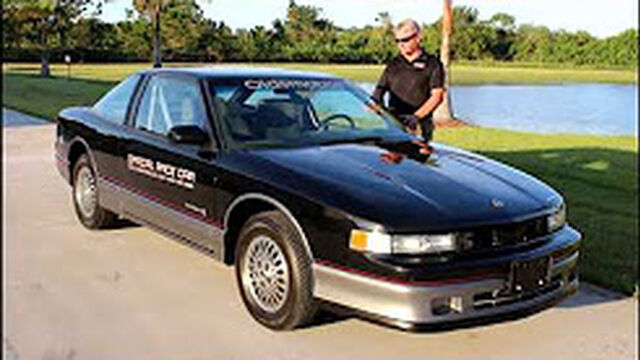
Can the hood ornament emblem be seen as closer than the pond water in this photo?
Yes

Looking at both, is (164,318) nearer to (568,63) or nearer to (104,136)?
(104,136)

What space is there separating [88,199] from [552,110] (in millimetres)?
18335

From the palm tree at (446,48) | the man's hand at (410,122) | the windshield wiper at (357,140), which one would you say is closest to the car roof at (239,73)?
the man's hand at (410,122)

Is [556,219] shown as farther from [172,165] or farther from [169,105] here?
[169,105]

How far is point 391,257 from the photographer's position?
3389 mm

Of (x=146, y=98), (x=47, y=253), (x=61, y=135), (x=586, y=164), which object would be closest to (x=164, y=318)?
(x=47, y=253)

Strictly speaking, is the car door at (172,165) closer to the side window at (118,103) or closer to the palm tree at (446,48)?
the side window at (118,103)

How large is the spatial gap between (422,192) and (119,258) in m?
2.40

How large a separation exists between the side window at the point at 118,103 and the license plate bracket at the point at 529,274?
3.07 meters

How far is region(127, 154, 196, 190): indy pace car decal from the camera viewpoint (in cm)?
452

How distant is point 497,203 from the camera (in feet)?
12.1

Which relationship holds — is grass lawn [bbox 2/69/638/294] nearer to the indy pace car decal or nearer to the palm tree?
the indy pace car decal

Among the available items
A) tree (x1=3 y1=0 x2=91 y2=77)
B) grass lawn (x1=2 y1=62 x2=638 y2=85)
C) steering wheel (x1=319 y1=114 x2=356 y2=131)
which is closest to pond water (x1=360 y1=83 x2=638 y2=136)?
grass lawn (x1=2 y1=62 x2=638 y2=85)

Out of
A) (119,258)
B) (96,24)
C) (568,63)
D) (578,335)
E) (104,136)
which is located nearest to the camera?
(96,24)
